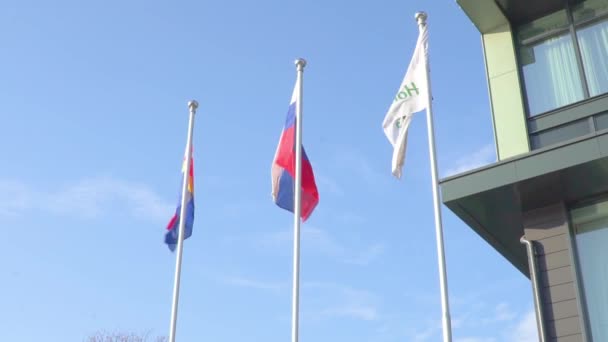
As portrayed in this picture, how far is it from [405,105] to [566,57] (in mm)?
2733

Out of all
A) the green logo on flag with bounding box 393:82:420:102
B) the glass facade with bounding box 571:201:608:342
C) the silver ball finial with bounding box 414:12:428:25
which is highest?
the silver ball finial with bounding box 414:12:428:25

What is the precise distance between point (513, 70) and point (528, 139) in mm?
1391

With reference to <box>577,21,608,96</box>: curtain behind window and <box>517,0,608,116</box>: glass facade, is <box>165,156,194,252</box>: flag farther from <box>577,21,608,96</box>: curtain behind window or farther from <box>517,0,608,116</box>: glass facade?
<box>577,21,608,96</box>: curtain behind window

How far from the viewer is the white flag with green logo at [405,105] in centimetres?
1283

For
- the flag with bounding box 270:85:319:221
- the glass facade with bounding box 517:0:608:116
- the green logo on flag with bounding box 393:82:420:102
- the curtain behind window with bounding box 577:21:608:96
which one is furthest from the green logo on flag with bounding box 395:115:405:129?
the curtain behind window with bounding box 577:21:608:96

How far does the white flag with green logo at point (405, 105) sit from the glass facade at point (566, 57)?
68.7 inches

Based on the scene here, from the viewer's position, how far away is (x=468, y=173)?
12.2 metres

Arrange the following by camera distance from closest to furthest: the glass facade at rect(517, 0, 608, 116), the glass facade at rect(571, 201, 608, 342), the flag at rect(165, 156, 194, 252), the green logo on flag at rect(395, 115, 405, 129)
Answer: the glass facade at rect(571, 201, 608, 342) < the glass facade at rect(517, 0, 608, 116) < the green logo on flag at rect(395, 115, 405, 129) < the flag at rect(165, 156, 194, 252)

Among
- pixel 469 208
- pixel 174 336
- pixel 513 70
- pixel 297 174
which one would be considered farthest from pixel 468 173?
pixel 174 336

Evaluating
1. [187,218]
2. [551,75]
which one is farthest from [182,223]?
[551,75]

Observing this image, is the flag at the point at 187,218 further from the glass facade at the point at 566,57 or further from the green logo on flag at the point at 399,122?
the glass facade at the point at 566,57

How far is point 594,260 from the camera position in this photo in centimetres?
1142

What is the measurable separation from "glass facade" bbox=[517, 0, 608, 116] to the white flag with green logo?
1.74 metres

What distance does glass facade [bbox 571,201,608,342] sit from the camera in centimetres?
1105
